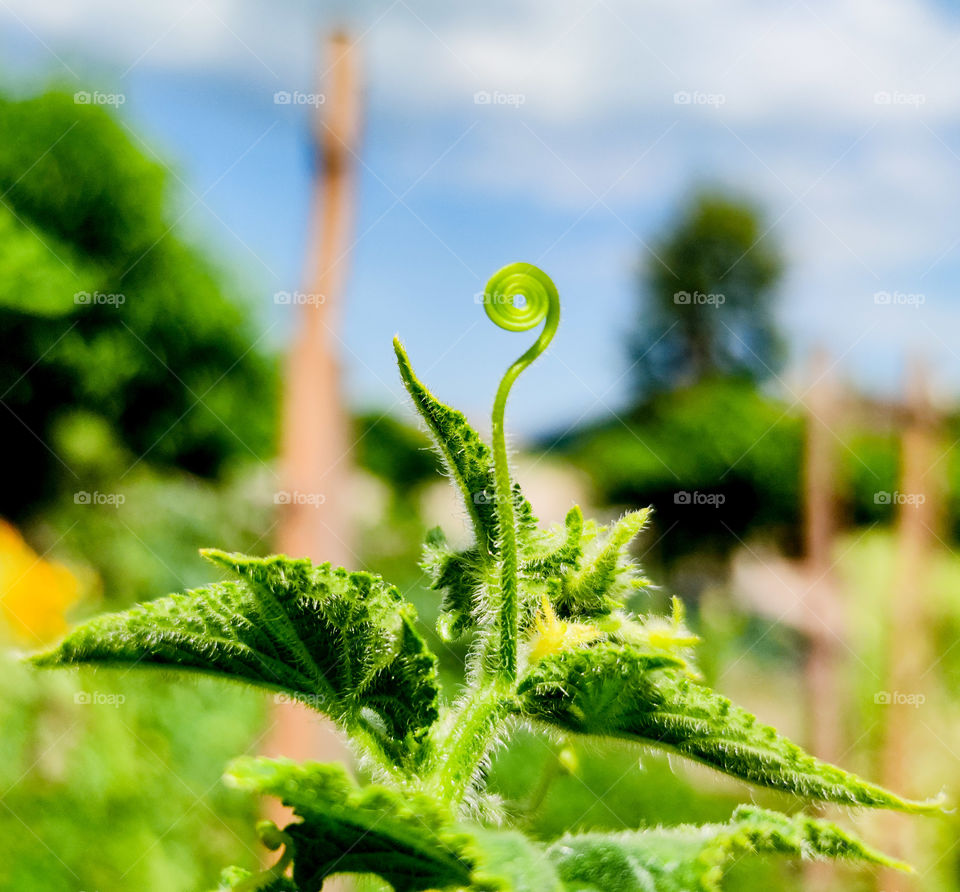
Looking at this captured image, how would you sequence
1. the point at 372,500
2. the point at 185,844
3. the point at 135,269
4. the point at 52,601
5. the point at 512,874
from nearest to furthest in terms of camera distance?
the point at 512,874, the point at 185,844, the point at 52,601, the point at 135,269, the point at 372,500

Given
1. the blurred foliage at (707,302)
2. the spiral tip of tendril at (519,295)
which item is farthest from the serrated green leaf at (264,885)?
the blurred foliage at (707,302)

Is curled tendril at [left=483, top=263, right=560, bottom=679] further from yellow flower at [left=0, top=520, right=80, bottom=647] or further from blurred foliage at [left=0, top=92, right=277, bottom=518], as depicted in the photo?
blurred foliage at [left=0, top=92, right=277, bottom=518]

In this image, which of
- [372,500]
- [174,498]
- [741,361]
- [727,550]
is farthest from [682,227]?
[174,498]

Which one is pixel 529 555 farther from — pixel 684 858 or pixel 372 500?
pixel 372 500

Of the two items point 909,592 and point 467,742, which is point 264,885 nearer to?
point 467,742

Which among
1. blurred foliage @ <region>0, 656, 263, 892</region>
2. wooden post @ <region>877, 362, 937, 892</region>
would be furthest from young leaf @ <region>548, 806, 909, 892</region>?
wooden post @ <region>877, 362, 937, 892</region>

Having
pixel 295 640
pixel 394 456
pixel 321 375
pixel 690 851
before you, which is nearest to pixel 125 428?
pixel 394 456
